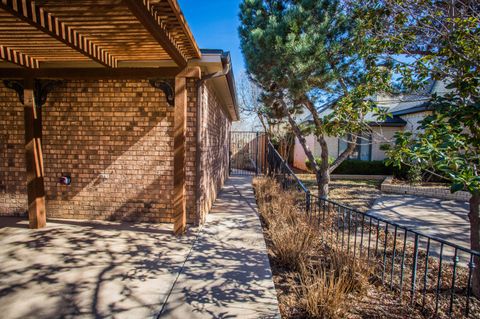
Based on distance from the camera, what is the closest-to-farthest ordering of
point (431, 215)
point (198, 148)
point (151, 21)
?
point (151, 21), point (198, 148), point (431, 215)

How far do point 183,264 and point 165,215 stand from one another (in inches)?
71.3

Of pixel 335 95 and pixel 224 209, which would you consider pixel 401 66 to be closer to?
pixel 335 95

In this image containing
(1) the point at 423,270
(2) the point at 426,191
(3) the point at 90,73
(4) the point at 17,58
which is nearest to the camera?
(1) the point at 423,270

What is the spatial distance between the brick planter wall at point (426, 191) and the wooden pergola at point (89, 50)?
833 cm

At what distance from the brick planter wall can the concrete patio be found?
275 inches

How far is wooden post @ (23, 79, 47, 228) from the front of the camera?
15.2 feet

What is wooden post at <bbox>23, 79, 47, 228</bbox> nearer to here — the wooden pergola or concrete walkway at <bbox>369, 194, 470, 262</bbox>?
the wooden pergola

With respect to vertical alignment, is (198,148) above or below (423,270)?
above

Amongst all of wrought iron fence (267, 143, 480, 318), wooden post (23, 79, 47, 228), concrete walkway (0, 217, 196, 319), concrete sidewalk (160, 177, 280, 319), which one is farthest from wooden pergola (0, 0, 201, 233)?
wrought iron fence (267, 143, 480, 318)

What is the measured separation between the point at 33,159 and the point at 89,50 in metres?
2.24

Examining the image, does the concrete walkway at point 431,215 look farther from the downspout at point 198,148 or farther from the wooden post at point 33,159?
the wooden post at point 33,159

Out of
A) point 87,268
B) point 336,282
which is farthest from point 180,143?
point 336,282

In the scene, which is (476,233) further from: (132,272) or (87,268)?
(87,268)

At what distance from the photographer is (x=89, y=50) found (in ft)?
12.7
